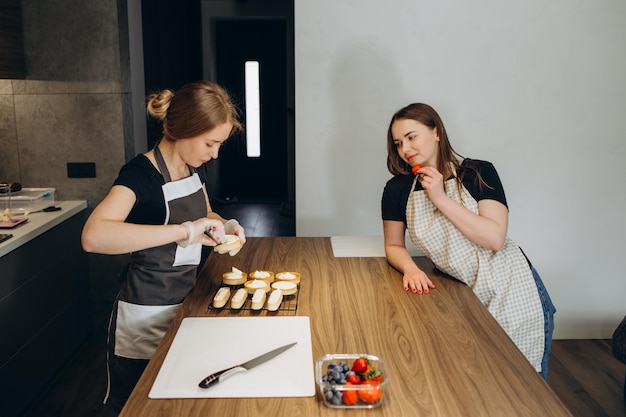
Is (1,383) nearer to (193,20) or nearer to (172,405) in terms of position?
(172,405)

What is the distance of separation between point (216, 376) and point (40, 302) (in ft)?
5.73

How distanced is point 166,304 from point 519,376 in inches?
40.7

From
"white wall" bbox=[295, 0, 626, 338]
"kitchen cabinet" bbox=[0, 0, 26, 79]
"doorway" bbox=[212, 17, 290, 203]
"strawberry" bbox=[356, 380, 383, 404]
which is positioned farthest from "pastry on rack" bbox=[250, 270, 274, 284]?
"doorway" bbox=[212, 17, 290, 203]

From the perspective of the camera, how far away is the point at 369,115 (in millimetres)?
2941

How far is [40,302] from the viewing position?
2547mm

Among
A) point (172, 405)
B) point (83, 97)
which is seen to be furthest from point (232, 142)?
point (172, 405)

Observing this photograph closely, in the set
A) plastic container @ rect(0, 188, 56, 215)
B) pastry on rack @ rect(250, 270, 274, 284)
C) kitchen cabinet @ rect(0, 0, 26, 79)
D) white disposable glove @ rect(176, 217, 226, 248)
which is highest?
kitchen cabinet @ rect(0, 0, 26, 79)

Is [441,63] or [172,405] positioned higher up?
[441,63]

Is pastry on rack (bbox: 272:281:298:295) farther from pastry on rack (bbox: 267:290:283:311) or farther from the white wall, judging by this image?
the white wall

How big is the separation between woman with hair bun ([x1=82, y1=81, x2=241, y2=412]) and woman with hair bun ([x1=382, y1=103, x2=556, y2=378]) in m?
0.61

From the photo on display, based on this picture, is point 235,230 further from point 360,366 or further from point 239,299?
point 360,366

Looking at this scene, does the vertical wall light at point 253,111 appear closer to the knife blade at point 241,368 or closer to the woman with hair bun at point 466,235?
the woman with hair bun at point 466,235

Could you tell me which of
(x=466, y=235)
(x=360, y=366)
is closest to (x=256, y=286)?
(x=360, y=366)

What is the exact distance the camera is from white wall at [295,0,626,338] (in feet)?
9.32
